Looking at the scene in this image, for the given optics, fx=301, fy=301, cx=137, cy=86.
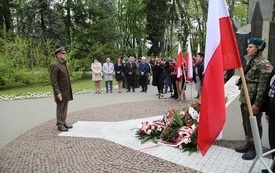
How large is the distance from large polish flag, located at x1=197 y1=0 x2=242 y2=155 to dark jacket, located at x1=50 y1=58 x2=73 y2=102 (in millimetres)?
4877

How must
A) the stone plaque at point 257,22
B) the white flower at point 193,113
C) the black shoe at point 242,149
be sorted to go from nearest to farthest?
the black shoe at point 242,149 < the white flower at point 193,113 < the stone plaque at point 257,22

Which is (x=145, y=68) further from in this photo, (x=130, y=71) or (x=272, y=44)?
(x=272, y=44)

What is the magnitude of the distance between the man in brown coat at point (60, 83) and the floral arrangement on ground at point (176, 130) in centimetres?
216

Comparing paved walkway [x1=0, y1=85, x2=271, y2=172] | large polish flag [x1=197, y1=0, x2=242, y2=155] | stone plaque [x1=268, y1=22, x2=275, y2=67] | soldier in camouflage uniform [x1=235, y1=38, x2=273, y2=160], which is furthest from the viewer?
stone plaque [x1=268, y1=22, x2=275, y2=67]

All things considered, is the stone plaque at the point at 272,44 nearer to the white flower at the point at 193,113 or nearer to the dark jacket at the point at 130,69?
the white flower at the point at 193,113

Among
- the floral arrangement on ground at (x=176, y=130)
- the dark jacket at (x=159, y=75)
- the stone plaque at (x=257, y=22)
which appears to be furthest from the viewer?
the dark jacket at (x=159, y=75)

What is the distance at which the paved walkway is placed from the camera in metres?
5.00

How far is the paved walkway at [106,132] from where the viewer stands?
500 centimetres

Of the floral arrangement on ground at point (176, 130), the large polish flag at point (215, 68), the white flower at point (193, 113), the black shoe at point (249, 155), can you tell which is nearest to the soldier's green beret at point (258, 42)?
the large polish flag at point (215, 68)

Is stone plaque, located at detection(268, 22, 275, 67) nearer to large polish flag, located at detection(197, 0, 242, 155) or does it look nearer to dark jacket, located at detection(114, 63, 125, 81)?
large polish flag, located at detection(197, 0, 242, 155)

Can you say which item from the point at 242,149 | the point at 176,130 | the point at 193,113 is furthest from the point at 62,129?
the point at 242,149

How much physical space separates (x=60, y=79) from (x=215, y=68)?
16.7 feet

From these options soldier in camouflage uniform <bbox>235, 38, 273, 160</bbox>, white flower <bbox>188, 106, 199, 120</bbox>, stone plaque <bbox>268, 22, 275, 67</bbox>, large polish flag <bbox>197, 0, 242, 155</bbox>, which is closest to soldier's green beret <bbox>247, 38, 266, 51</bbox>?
soldier in camouflage uniform <bbox>235, 38, 273, 160</bbox>

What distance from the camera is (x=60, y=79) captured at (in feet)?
24.9
